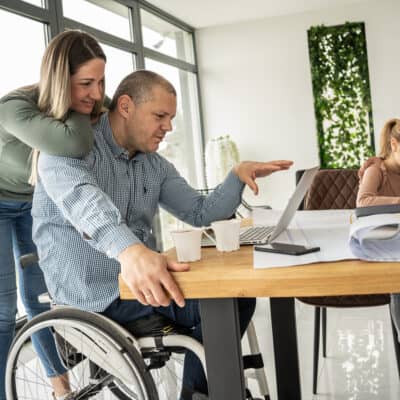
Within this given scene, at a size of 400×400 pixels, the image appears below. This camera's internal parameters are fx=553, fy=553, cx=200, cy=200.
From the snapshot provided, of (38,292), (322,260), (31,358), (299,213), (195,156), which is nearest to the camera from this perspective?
(322,260)

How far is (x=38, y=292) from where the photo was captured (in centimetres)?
212

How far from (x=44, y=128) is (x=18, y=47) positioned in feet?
7.87

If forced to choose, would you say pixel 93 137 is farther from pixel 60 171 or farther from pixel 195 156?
pixel 195 156

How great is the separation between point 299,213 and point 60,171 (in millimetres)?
805

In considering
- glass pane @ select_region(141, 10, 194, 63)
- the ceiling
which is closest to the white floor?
glass pane @ select_region(141, 10, 194, 63)

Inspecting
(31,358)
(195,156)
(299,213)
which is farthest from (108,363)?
(195,156)

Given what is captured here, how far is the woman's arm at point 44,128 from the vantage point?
51.3 inches

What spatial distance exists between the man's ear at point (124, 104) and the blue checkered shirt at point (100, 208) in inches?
2.4

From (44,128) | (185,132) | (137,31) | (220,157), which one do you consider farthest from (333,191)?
(185,132)

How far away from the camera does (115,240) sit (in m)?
1.05

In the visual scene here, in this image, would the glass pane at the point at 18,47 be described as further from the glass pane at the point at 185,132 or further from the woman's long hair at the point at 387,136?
the woman's long hair at the point at 387,136

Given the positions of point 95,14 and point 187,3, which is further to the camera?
point 187,3

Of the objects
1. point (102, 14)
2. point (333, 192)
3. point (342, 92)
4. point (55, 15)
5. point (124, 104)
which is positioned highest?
point (102, 14)

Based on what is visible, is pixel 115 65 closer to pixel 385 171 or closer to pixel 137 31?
pixel 137 31
